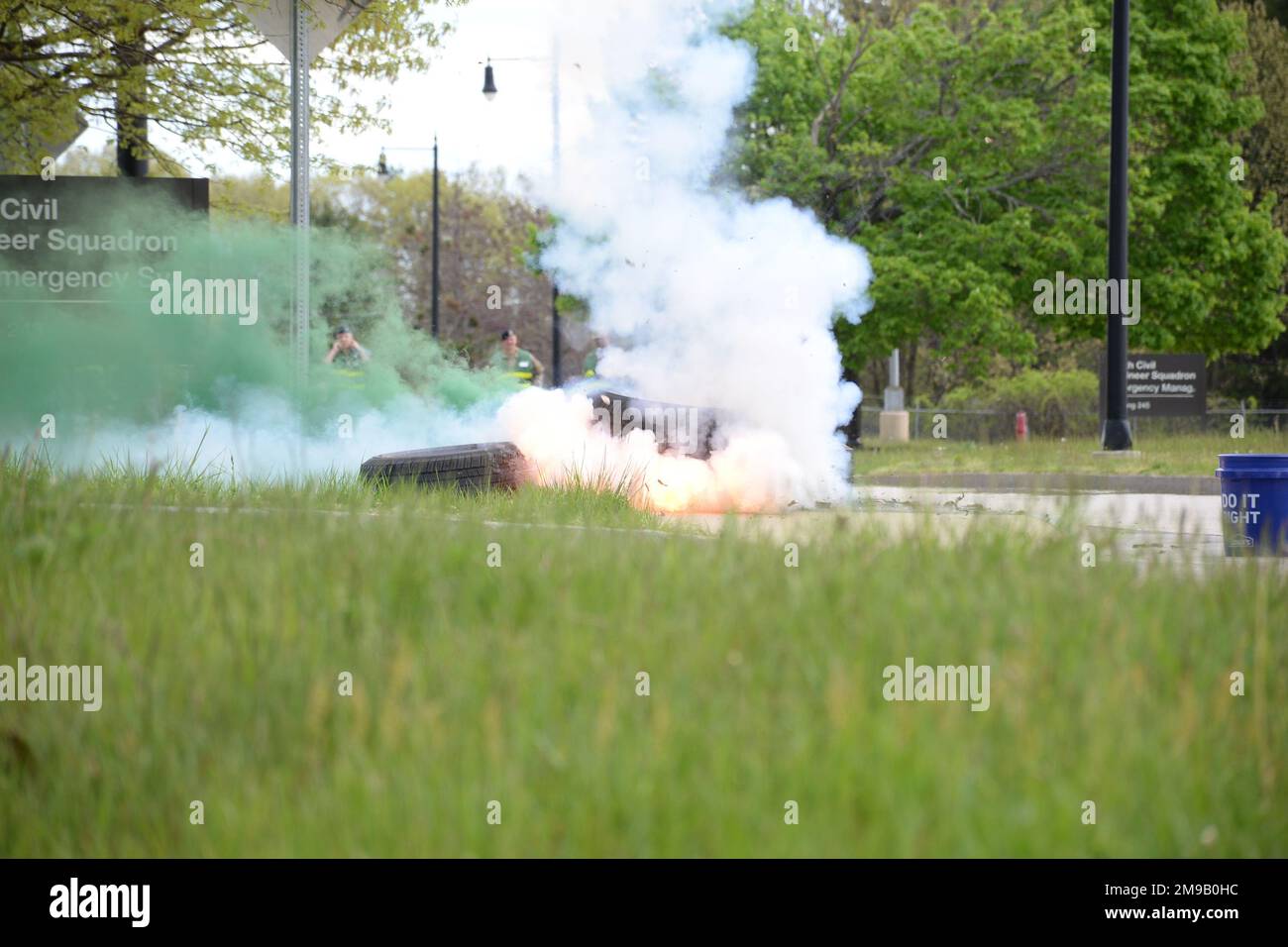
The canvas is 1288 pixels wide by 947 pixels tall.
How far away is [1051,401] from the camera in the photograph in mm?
38594

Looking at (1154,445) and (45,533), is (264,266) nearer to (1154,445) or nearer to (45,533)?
(45,533)

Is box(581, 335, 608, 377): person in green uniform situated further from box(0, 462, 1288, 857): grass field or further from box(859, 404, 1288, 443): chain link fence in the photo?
box(859, 404, 1288, 443): chain link fence

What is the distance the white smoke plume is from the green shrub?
21938mm

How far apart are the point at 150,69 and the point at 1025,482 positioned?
1295 cm

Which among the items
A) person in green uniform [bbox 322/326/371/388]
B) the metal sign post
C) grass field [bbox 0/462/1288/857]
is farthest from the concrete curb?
grass field [bbox 0/462/1288/857]

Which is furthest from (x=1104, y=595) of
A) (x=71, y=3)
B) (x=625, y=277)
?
(x=71, y=3)

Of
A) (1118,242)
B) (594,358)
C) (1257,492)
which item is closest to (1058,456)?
(1118,242)

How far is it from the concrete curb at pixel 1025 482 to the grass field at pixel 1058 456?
1.58ft

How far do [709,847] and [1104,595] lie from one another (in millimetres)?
2732

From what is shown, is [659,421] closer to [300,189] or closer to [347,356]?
[300,189]

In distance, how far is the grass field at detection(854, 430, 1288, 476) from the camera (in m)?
22.6

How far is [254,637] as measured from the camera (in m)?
5.52

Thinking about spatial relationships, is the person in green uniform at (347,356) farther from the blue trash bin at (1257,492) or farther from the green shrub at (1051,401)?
the green shrub at (1051,401)
